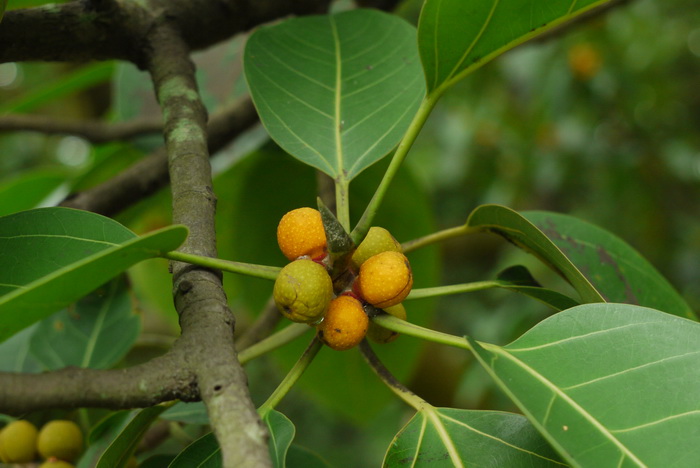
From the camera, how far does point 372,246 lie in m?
0.65

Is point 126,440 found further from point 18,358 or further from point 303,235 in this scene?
point 18,358

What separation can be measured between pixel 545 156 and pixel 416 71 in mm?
2316

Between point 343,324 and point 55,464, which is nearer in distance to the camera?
point 343,324

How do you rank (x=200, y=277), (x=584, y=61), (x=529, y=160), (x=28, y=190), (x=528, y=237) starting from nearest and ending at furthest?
(x=200, y=277) → (x=528, y=237) → (x=28, y=190) → (x=584, y=61) → (x=529, y=160)

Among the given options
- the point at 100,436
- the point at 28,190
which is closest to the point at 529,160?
the point at 28,190

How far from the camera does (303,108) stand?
815 millimetres

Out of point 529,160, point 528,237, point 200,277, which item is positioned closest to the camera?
point 200,277

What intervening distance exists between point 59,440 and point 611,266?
757 mm

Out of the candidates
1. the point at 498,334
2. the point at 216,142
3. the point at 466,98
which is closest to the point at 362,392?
the point at 216,142

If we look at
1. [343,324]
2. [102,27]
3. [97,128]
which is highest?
[102,27]

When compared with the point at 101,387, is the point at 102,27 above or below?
above

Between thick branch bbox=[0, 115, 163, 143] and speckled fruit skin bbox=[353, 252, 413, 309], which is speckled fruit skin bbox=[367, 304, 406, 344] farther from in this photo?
thick branch bbox=[0, 115, 163, 143]

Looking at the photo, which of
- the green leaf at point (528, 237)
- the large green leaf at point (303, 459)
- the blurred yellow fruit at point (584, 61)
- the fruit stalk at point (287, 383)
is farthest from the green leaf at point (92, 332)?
the blurred yellow fruit at point (584, 61)

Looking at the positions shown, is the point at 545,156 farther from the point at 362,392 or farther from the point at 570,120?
the point at 362,392
